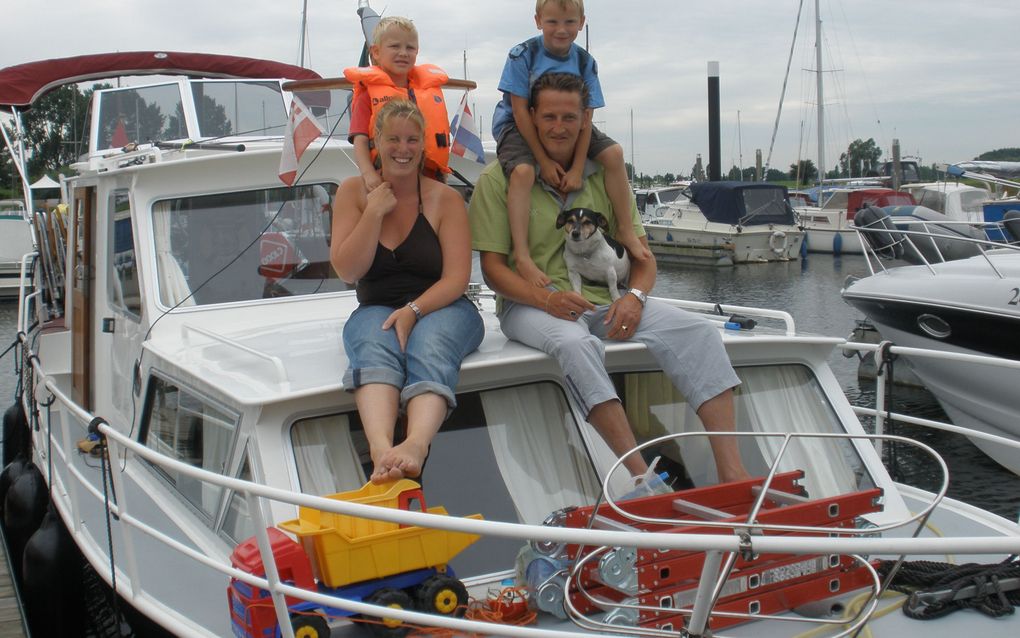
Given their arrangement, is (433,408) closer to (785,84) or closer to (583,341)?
(583,341)

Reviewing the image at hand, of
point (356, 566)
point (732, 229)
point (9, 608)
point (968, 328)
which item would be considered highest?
point (732, 229)

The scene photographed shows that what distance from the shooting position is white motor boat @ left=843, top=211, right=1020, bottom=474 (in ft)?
33.5

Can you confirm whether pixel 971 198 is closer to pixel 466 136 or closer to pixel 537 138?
pixel 466 136

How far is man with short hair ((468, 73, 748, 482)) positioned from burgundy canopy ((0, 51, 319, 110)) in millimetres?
4521

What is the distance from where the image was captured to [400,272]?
427 cm

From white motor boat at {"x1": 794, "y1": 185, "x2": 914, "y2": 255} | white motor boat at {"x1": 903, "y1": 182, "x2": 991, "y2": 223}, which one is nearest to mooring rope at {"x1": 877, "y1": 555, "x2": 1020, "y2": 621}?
white motor boat at {"x1": 903, "y1": 182, "x2": 991, "y2": 223}

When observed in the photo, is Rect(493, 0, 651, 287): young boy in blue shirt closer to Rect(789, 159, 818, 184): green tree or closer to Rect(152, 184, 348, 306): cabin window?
Rect(152, 184, 348, 306): cabin window

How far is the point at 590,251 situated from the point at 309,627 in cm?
204

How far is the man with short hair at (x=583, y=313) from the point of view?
3879 millimetres

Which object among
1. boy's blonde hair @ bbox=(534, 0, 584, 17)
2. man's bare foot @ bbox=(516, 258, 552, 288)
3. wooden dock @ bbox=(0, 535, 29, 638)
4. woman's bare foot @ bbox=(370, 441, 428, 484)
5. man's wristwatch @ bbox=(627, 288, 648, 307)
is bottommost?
wooden dock @ bbox=(0, 535, 29, 638)

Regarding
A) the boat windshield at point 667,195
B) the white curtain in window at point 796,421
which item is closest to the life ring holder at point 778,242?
the boat windshield at point 667,195

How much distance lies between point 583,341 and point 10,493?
4.60 m

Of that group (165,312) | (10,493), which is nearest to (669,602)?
(165,312)

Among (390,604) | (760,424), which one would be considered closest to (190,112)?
(760,424)
